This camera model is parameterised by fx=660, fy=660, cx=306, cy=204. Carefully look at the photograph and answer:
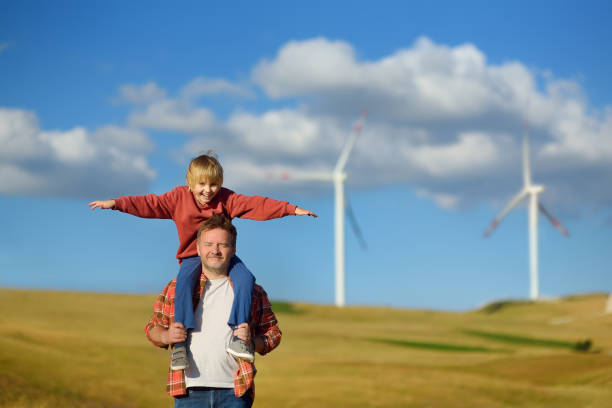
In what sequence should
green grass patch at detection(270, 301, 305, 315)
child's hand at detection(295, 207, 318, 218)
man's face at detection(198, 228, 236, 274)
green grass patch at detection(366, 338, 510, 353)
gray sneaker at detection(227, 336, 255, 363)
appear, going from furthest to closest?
green grass patch at detection(270, 301, 305, 315) < green grass patch at detection(366, 338, 510, 353) < child's hand at detection(295, 207, 318, 218) < man's face at detection(198, 228, 236, 274) < gray sneaker at detection(227, 336, 255, 363)

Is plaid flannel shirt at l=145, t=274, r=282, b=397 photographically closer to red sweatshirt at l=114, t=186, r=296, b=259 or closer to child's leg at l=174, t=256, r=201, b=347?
child's leg at l=174, t=256, r=201, b=347

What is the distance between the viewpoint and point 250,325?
21.6 feet

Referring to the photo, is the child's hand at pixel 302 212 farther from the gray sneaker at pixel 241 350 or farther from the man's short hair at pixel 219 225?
the gray sneaker at pixel 241 350

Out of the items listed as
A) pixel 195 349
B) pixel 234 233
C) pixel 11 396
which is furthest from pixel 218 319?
pixel 11 396

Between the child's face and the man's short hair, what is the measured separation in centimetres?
24

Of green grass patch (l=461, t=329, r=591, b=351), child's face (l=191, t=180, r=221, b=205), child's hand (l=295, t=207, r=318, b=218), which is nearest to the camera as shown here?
child's face (l=191, t=180, r=221, b=205)

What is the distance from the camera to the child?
6.38 metres

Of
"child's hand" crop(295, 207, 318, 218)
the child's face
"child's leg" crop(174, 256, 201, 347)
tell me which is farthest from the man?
"child's hand" crop(295, 207, 318, 218)

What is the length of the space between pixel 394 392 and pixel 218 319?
14003 millimetres

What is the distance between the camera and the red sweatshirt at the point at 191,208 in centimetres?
679

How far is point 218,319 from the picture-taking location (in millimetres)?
6605

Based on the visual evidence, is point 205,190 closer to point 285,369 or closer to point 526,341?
point 285,369

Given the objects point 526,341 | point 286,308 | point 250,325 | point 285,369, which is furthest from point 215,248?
point 286,308

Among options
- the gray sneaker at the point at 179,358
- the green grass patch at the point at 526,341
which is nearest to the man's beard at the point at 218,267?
the gray sneaker at the point at 179,358
